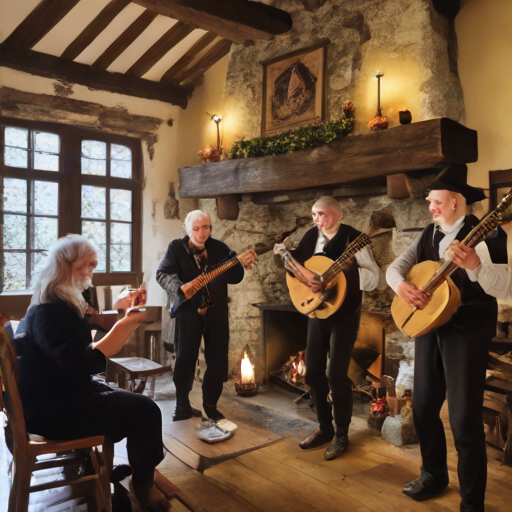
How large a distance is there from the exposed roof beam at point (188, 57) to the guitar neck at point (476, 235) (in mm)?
4434

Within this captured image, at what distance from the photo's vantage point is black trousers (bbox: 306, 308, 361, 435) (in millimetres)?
3148

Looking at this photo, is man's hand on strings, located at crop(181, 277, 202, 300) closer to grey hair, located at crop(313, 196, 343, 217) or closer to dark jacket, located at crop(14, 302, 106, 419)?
grey hair, located at crop(313, 196, 343, 217)

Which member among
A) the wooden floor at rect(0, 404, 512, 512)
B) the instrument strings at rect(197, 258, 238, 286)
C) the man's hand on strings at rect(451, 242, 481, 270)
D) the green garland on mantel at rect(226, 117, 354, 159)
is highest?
the green garland on mantel at rect(226, 117, 354, 159)

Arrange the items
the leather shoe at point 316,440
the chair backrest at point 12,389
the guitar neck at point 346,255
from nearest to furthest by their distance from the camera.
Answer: the chair backrest at point 12,389 → the guitar neck at point 346,255 → the leather shoe at point 316,440

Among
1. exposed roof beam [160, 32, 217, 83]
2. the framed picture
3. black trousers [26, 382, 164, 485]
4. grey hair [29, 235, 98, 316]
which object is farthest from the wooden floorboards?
exposed roof beam [160, 32, 217, 83]

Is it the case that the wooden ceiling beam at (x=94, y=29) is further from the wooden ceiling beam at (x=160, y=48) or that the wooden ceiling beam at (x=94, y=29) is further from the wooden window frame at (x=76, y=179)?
the wooden window frame at (x=76, y=179)

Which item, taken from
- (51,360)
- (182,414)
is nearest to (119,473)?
(51,360)

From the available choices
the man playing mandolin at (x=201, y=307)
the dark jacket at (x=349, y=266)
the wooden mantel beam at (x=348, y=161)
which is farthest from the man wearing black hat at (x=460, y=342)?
the man playing mandolin at (x=201, y=307)

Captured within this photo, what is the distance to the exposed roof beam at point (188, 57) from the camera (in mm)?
5688

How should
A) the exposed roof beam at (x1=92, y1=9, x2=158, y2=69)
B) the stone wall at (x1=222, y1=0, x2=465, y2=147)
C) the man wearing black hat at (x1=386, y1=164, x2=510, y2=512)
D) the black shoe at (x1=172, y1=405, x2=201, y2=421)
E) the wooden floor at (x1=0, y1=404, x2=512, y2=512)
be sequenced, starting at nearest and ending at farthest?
the man wearing black hat at (x1=386, y1=164, x2=510, y2=512), the wooden floor at (x1=0, y1=404, x2=512, y2=512), the stone wall at (x1=222, y1=0, x2=465, y2=147), the black shoe at (x1=172, y1=405, x2=201, y2=421), the exposed roof beam at (x1=92, y1=9, x2=158, y2=69)

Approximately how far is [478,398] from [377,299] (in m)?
1.92

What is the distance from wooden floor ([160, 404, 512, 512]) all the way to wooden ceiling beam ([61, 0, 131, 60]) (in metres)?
4.32

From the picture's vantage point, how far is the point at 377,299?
4.19 meters

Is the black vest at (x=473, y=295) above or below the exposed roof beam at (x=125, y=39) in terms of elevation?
below
